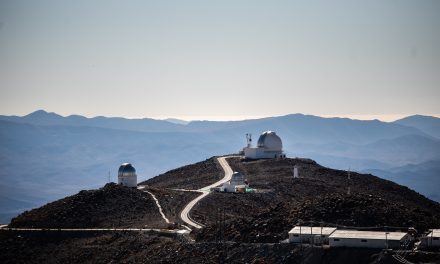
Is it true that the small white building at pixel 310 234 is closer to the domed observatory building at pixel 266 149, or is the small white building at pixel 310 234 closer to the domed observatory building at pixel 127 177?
the domed observatory building at pixel 127 177

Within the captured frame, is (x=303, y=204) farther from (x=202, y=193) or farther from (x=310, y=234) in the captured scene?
(x=202, y=193)

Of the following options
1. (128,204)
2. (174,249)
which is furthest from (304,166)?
(174,249)

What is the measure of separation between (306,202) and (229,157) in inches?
2174

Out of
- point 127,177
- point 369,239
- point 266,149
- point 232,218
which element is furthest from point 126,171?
point 369,239

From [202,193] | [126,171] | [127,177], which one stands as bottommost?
[202,193]

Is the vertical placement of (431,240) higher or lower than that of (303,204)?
lower

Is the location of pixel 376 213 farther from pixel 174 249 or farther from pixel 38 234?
pixel 38 234

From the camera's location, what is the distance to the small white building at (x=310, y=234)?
2254 inches

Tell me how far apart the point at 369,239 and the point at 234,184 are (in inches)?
1518

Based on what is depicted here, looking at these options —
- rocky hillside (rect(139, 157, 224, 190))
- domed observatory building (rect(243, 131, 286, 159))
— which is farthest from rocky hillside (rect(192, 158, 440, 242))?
rocky hillside (rect(139, 157, 224, 190))

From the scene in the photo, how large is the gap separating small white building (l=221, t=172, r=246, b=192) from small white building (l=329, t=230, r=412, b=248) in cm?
3516

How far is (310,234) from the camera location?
57719 millimetres

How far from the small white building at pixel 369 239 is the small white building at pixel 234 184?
3516 centimetres

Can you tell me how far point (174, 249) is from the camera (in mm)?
64000
